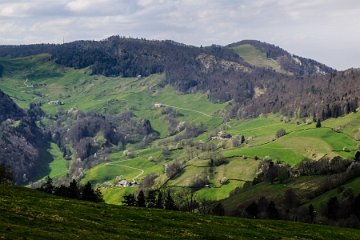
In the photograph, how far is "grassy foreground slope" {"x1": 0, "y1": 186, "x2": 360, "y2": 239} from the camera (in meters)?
48.8

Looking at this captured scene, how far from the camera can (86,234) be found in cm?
4950

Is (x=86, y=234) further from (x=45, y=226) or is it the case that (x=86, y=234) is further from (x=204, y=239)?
(x=204, y=239)

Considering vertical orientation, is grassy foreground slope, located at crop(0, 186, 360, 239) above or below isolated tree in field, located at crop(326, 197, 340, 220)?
above

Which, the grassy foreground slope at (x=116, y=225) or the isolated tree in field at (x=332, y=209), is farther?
the isolated tree in field at (x=332, y=209)

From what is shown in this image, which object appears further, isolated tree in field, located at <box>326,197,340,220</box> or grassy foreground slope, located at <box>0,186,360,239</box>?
isolated tree in field, located at <box>326,197,340,220</box>

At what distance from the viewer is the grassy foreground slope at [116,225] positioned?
4875 centimetres

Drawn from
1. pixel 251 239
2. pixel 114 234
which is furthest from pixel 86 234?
pixel 251 239

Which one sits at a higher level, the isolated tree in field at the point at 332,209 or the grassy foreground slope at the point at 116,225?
the grassy foreground slope at the point at 116,225

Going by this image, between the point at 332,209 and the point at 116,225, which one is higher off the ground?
the point at 116,225

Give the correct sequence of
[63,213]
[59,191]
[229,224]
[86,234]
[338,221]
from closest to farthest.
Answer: [86,234], [63,213], [229,224], [59,191], [338,221]

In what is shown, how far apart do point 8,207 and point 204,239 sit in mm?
22844

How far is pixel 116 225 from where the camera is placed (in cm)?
5819

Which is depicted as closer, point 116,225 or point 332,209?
point 116,225

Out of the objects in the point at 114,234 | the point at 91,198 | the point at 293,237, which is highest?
the point at 114,234
